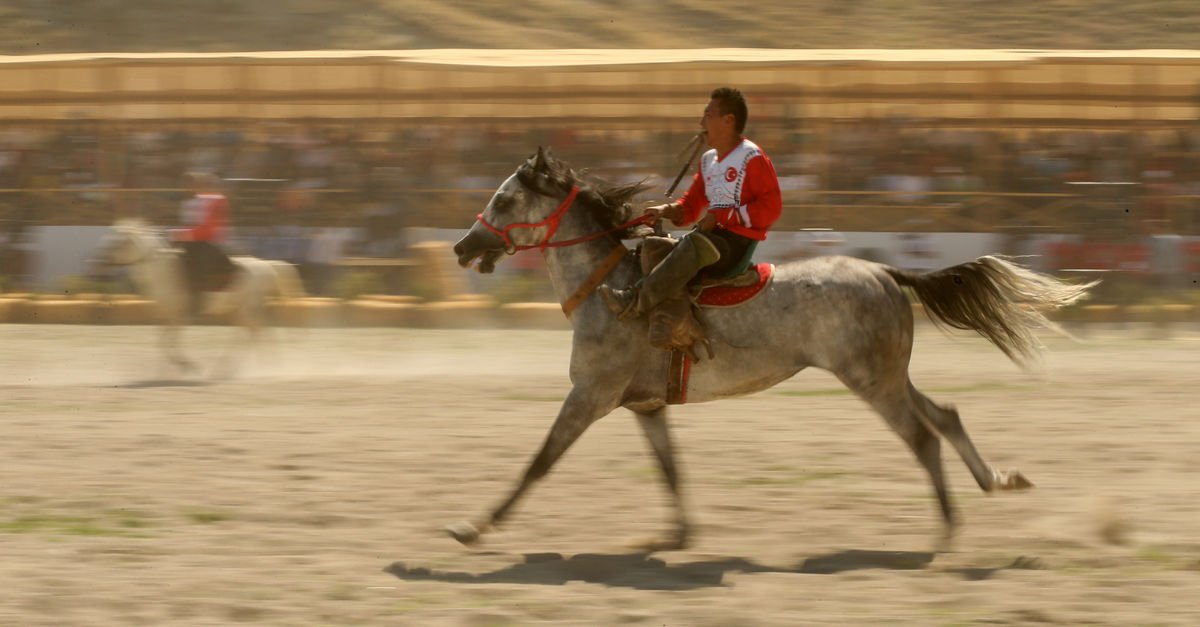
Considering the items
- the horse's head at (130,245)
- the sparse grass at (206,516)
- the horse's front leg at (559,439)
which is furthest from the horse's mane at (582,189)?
the horse's head at (130,245)

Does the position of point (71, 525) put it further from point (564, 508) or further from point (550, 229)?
point (550, 229)

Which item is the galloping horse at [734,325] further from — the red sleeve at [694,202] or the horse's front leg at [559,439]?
the red sleeve at [694,202]

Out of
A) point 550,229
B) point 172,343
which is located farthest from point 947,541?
point 172,343

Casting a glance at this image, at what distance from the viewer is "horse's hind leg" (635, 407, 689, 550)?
669 centimetres

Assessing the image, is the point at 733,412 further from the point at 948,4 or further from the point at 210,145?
the point at 948,4

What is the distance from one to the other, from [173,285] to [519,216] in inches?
290

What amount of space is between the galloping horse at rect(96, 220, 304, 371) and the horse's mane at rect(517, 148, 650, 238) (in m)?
7.11

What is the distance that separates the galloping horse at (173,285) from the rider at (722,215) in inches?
296

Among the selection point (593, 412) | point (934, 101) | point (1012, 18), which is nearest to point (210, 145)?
point (934, 101)

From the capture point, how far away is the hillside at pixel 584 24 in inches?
1359

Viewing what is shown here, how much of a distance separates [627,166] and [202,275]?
19.7ft

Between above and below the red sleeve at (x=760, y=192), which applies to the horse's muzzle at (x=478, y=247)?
below

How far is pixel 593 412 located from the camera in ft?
21.3

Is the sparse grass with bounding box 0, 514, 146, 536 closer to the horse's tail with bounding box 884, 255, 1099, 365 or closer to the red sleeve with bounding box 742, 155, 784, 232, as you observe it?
the red sleeve with bounding box 742, 155, 784, 232
